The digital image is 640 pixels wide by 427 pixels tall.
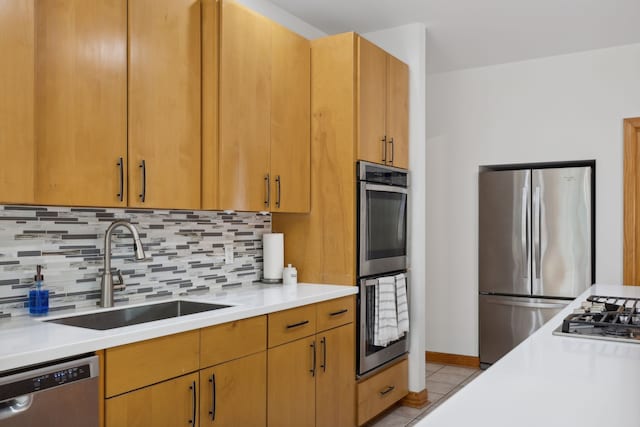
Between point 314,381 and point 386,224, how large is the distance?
1.15 metres

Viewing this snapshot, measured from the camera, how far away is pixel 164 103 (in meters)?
2.40

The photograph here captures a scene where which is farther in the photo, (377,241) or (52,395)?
(377,241)

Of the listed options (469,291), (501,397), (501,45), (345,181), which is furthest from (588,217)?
(501,397)

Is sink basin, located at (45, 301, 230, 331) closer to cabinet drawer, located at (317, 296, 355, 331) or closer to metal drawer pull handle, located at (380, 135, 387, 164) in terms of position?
cabinet drawer, located at (317, 296, 355, 331)

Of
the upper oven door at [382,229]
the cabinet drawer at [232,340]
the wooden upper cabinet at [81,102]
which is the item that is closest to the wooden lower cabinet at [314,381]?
the cabinet drawer at [232,340]

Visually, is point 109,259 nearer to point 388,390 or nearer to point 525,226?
point 388,390

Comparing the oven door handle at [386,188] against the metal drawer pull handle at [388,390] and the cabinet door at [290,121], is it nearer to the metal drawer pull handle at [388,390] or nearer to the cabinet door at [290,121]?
the cabinet door at [290,121]

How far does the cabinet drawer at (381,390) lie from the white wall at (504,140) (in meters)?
1.41

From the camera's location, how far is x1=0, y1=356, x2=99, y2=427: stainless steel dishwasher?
149cm

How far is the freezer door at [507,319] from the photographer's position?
14.6ft

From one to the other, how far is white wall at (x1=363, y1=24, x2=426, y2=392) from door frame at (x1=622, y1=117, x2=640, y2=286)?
5.60 feet

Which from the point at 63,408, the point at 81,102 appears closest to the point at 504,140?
the point at 81,102

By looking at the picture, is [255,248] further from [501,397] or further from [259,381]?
[501,397]

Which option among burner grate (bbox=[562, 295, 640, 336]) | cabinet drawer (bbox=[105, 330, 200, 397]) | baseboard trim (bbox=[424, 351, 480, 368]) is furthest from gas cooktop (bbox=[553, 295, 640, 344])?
baseboard trim (bbox=[424, 351, 480, 368])
